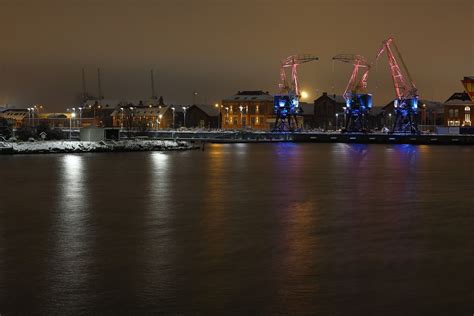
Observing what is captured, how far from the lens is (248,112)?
125m

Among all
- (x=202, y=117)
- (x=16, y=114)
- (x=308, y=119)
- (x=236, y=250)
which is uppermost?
(x=16, y=114)

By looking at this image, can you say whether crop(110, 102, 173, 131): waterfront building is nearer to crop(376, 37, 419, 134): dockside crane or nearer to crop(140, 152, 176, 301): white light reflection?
crop(376, 37, 419, 134): dockside crane

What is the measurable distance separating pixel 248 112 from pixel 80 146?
80493 mm

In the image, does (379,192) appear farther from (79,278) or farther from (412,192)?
(79,278)

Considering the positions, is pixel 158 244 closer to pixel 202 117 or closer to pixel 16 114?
pixel 202 117

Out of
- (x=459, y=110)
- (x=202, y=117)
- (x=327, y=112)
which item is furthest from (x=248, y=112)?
(x=459, y=110)

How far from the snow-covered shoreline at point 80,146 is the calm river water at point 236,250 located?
79.1 ft

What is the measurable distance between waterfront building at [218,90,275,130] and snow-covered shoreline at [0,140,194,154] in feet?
237

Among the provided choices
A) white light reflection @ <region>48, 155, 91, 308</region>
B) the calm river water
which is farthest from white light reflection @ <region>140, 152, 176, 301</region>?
white light reflection @ <region>48, 155, 91, 308</region>

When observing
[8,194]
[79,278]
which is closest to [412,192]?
[8,194]

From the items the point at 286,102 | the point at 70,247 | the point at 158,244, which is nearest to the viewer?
the point at 70,247

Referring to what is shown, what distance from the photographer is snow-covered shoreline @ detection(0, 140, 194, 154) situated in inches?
1698

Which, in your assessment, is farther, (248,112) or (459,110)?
(248,112)

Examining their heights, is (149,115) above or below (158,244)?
above
